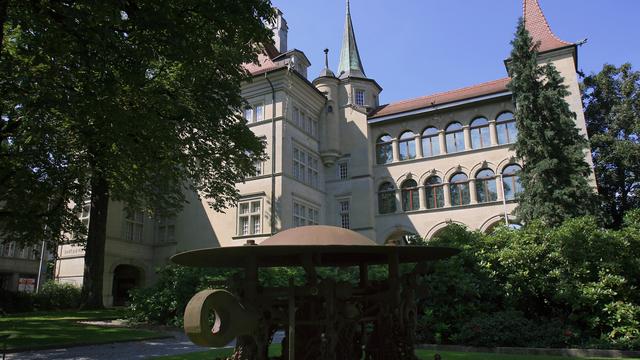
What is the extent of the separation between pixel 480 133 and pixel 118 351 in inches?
1161

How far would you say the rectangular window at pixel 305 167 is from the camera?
34.7 m

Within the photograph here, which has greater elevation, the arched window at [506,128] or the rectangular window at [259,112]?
the rectangular window at [259,112]

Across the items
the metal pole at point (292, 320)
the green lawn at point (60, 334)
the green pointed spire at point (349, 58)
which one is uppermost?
the green pointed spire at point (349, 58)

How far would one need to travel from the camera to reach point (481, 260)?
14.0 meters

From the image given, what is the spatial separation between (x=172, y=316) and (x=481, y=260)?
Result: 10.5 metres

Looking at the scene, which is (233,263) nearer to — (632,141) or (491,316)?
(491,316)

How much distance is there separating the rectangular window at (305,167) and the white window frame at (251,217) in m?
3.38

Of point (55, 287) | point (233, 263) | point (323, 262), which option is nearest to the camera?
point (233, 263)

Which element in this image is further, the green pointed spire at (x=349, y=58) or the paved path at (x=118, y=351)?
the green pointed spire at (x=349, y=58)

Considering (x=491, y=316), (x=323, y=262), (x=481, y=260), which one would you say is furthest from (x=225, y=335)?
(x=481, y=260)

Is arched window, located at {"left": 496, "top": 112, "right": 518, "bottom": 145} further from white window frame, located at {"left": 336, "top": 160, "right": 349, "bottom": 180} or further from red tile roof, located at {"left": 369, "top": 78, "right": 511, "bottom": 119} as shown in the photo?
white window frame, located at {"left": 336, "top": 160, "right": 349, "bottom": 180}

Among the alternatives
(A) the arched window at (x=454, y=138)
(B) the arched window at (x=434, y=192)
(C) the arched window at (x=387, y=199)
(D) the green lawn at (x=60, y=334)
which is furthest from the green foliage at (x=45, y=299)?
(A) the arched window at (x=454, y=138)

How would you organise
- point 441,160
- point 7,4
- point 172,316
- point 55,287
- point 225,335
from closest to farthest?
point 225,335
point 7,4
point 172,316
point 55,287
point 441,160

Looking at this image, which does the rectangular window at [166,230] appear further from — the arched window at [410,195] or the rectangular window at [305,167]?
the arched window at [410,195]
